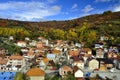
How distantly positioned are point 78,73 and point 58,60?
1429cm

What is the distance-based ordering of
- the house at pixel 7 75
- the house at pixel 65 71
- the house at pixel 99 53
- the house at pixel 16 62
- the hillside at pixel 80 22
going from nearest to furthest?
the house at pixel 65 71 → the house at pixel 7 75 → the house at pixel 16 62 → the house at pixel 99 53 → the hillside at pixel 80 22

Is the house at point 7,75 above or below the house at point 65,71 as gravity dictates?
below

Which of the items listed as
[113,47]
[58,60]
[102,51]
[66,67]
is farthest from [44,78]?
[113,47]

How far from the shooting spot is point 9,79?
35.7 m

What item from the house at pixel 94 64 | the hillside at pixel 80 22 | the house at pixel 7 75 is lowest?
the house at pixel 7 75

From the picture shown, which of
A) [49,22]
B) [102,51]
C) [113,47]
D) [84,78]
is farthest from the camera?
[49,22]

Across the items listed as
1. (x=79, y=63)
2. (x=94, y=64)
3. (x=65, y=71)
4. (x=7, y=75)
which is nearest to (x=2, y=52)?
(x=7, y=75)

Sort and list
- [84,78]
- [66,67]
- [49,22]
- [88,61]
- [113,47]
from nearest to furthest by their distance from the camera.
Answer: [84,78] → [66,67] → [88,61] → [113,47] → [49,22]

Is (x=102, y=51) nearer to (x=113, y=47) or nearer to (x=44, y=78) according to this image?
(x=113, y=47)

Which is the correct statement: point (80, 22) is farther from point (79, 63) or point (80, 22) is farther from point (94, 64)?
point (94, 64)

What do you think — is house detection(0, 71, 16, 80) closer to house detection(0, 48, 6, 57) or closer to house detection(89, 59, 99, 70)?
house detection(0, 48, 6, 57)

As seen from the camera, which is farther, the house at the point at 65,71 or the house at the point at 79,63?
the house at the point at 79,63

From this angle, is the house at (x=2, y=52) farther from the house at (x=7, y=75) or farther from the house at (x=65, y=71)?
the house at (x=65, y=71)

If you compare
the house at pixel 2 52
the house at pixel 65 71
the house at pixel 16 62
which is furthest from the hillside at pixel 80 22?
the house at pixel 65 71
